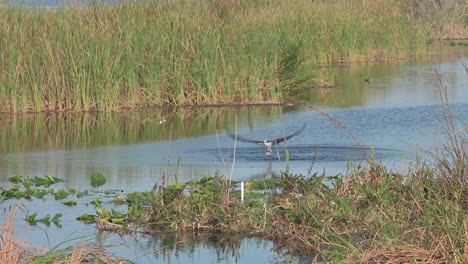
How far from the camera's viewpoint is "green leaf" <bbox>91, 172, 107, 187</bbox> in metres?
9.30

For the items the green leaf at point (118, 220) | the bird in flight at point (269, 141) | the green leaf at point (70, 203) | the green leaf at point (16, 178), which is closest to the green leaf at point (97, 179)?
the green leaf at point (16, 178)

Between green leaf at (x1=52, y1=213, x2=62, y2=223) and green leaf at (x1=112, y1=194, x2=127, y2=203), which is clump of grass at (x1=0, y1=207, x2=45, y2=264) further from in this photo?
green leaf at (x1=112, y1=194, x2=127, y2=203)

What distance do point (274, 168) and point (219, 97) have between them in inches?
231

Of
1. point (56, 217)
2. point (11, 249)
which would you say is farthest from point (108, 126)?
point (11, 249)

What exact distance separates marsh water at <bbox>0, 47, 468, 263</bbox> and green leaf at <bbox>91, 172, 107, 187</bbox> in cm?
7

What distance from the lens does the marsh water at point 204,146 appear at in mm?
7195

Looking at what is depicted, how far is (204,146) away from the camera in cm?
1186

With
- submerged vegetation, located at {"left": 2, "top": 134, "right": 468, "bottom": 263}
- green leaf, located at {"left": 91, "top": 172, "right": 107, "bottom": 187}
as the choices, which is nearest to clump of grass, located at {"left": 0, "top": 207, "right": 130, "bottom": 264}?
submerged vegetation, located at {"left": 2, "top": 134, "right": 468, "bottom": 263}

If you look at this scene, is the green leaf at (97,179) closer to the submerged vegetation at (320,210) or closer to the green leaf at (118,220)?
the submerged vegetation at (320,210)

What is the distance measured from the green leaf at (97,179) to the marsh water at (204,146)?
0.07m

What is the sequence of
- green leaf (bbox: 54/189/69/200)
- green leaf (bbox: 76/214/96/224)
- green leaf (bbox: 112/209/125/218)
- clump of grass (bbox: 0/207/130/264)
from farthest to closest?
1. green leaf (bbox: 54/189/69/200)
2. green leaf (bbox: 76/214/96/224)
3. green leaf (bbox: 112/209/125/218)
4. clump of grass (bbox: 0/207/130/264)

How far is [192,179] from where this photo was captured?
30.6ft

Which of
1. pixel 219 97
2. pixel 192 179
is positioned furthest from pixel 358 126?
pixel 192 179

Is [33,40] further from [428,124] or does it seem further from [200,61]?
[428,124]
